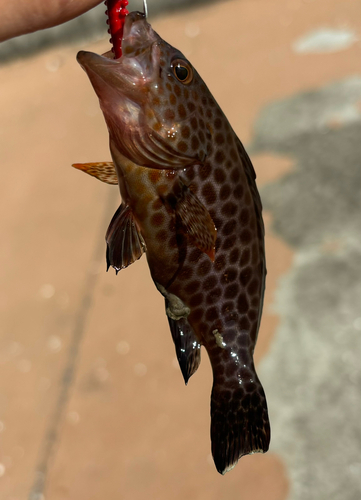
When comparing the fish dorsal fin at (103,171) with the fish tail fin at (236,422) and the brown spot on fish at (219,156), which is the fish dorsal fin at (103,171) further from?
the fish tail fin at (236,422)

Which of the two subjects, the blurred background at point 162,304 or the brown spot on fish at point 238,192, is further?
the blurred background at point 162,304

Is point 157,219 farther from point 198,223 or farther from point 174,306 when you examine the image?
point 174,306

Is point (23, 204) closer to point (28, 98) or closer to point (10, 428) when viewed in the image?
point (28, 98)

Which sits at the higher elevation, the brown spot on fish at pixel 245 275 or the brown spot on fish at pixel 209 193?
the brown spot on fish at pixel 209 193

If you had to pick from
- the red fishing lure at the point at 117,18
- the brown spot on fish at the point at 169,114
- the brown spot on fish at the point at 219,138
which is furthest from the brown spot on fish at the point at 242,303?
the red fishing lure at the point at 117,18

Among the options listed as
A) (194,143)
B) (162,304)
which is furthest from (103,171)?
(162,304)

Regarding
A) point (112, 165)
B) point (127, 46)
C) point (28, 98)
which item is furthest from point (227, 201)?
point (28, 98)
